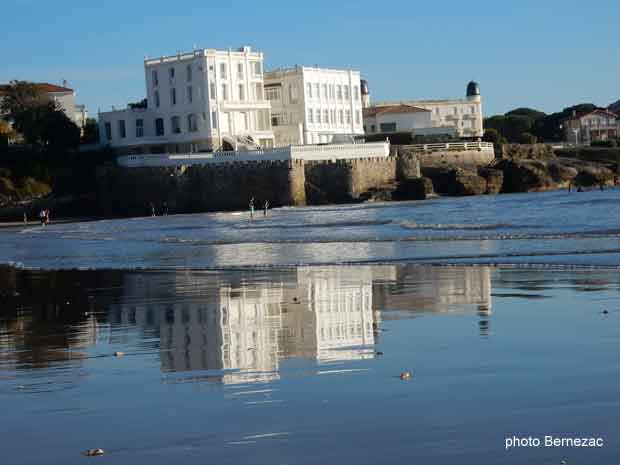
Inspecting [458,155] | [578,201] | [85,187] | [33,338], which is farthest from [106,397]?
[458,155]

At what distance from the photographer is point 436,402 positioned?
880 cm

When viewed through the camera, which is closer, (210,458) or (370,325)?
(210,458)

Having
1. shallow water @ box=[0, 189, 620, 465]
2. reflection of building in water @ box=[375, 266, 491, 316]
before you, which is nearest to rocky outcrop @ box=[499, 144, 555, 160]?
shallow water @ box=[0, 189, 620, 465]

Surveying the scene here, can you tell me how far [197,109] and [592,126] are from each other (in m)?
84.4

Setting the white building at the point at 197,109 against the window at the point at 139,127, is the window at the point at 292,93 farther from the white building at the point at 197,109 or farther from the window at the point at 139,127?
the window at the point at 139,127

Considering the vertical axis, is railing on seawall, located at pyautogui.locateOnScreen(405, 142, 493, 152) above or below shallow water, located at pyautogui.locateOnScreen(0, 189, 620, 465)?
above

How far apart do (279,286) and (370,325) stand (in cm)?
574

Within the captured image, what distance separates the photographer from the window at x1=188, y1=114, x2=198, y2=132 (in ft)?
244

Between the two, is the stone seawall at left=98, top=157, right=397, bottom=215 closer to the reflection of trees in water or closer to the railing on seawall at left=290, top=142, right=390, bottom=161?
the railing on seawall at left=290, top=142, right=390, bottom=161

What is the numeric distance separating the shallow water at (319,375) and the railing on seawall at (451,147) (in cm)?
6038

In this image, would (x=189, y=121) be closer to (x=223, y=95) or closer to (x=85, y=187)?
(x=223, y=95)

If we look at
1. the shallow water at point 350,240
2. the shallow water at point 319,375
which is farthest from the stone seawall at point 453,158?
the shallow water at point 319,375

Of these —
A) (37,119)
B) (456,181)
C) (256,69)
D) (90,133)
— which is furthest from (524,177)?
(37,119)

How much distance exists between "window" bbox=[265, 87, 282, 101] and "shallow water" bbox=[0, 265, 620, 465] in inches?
2480
